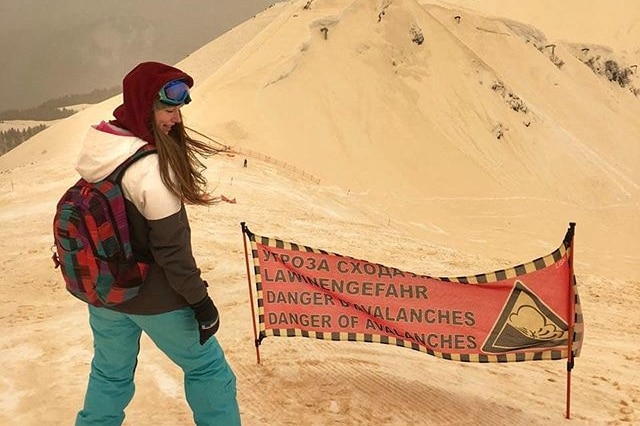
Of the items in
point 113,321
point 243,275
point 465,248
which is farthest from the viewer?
point 465,248

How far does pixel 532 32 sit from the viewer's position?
35469 mm

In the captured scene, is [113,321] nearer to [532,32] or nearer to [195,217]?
[195,217]

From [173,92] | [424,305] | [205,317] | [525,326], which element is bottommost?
[525,326]

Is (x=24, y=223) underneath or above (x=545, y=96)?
underneath

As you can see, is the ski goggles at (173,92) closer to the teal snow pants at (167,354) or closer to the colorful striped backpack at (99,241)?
the colorful striped backpack at (99,241)

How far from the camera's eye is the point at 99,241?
2.55 m

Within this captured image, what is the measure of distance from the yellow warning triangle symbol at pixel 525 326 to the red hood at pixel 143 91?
2903mm

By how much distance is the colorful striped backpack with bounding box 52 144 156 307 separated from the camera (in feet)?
8.26

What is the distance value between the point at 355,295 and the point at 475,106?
22143 mm

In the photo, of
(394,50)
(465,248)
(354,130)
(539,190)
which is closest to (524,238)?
(465,248)

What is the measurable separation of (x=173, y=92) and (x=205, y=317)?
3.40 ft

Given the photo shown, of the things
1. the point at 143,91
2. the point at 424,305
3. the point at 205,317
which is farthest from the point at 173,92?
the point at 424,305

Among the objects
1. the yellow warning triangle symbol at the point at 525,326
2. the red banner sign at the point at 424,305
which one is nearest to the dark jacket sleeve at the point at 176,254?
the red banner sign at the point at 424,305

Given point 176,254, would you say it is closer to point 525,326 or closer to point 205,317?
point 205,317
